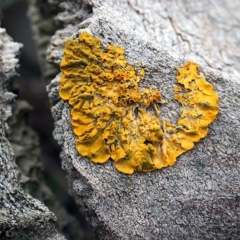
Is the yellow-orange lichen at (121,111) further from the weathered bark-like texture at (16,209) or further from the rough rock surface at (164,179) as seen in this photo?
the weathered bark-like texture at (16,209)

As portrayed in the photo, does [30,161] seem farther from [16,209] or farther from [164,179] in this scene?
[164,179]

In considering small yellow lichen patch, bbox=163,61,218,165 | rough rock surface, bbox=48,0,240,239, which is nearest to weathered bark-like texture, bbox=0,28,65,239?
rough rock surface, bbox=48,0,240,239

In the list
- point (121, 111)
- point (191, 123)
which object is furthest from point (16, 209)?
point (191, 123)

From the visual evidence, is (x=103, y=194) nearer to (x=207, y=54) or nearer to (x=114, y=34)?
(x=114, y=34)

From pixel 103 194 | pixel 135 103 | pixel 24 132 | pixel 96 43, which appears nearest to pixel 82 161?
pixel 103 194

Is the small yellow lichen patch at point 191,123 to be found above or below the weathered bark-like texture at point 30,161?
above

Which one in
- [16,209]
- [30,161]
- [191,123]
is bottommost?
[30,161]

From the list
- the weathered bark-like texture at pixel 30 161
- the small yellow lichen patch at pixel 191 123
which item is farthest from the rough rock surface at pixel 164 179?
the weathered bark-like texture at pixel 30 161

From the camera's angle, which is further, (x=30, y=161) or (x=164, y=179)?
(x=30, y=161)
